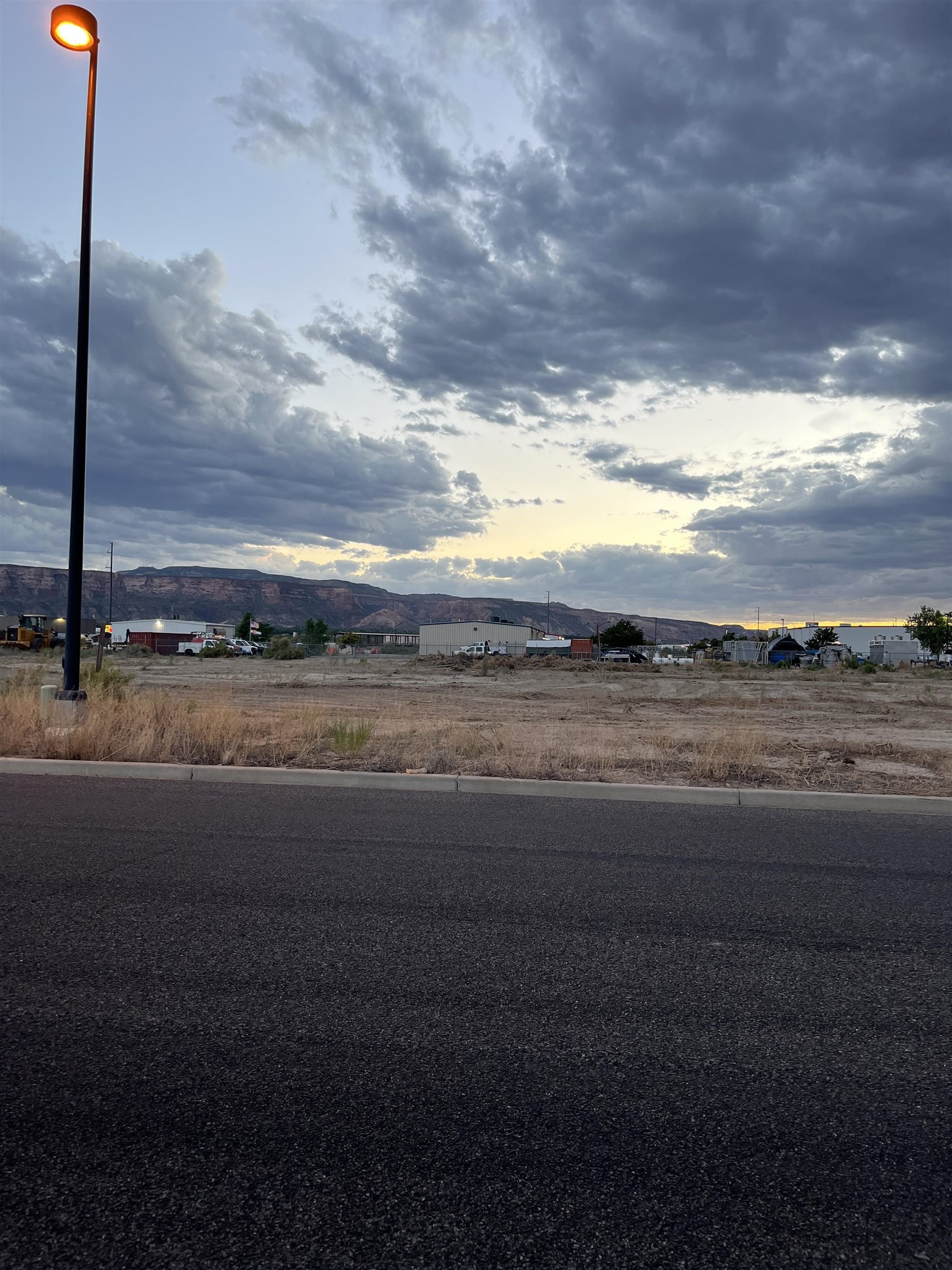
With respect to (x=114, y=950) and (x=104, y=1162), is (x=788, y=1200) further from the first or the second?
(x=114, y=950)

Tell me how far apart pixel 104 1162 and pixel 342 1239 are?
814 millimetres

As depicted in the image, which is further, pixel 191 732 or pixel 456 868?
pixel 191 732

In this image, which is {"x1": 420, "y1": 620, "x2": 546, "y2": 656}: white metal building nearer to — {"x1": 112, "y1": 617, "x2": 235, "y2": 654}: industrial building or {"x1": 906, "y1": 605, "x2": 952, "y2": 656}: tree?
{"x1": 112, "y1": 617, "x2": 235, "y2": 654}: industrial building

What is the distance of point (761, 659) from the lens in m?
86.9

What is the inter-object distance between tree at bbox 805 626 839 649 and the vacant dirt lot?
307 ft

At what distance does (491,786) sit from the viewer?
363 inches

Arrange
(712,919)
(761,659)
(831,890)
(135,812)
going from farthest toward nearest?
(761,659) → (135,812) → (831,890) → (712,919)

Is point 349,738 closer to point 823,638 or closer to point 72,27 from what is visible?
point 72,27

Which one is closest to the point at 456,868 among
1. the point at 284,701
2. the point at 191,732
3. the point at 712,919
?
the point at 712,919

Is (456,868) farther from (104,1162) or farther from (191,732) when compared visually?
(191,732)

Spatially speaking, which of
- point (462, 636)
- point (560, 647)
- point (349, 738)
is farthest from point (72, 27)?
point (560, 647)

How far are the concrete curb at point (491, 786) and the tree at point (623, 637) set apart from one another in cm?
11412

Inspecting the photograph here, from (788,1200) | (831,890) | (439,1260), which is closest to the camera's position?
(439,1260)

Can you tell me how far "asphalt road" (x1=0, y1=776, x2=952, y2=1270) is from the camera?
225 centimetres
